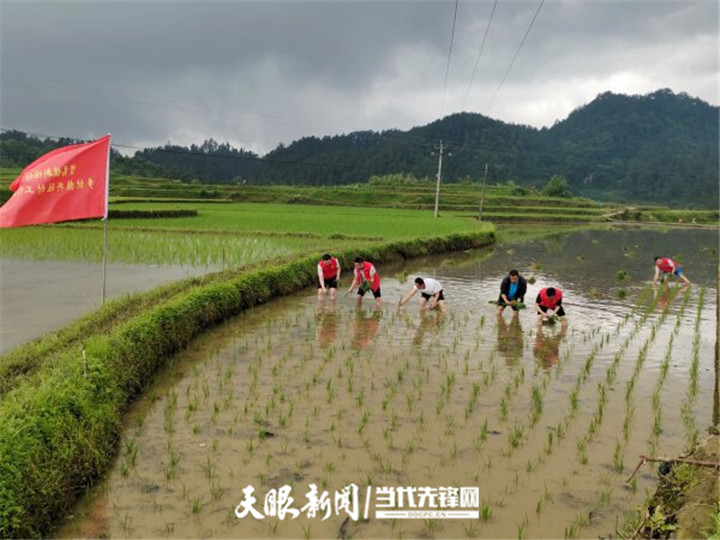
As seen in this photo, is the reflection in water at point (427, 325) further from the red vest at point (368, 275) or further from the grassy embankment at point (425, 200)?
the grassy embankment at point (425, 200)

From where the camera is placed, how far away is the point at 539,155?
11156 cm

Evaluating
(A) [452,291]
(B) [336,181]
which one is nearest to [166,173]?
(B) [336,181]

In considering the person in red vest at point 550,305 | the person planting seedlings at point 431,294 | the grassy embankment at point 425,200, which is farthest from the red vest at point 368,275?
the grassy embankment at point 425,200

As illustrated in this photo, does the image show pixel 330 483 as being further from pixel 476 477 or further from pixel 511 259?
pixel 511 259

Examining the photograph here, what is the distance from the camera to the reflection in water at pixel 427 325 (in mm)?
9226

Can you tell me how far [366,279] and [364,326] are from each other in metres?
2.15

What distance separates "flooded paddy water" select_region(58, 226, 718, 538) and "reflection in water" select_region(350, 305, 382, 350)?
0.06 m

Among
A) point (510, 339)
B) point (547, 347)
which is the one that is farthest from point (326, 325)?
point (547, 347)

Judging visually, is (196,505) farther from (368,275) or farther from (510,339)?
(368,275)

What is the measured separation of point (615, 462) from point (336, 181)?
10296 centimetres

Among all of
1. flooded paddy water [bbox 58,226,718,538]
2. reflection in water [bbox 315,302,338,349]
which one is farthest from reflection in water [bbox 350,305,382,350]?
reflection in water [bbox 315,302,338,349]

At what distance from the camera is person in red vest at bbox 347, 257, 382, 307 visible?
11.6 m

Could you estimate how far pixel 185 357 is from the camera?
797cm

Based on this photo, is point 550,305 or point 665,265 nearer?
point 550,305
